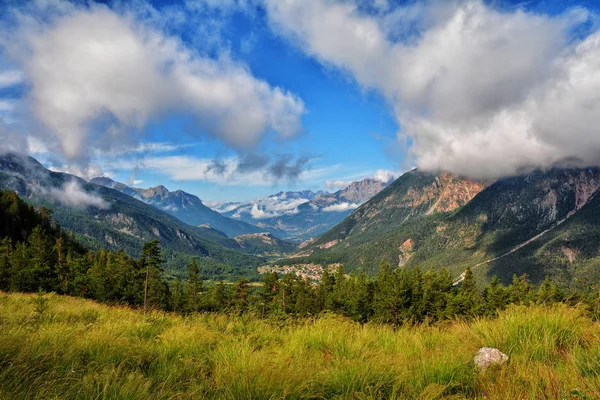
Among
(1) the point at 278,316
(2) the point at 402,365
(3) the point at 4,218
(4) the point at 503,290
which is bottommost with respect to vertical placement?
(4) the point at 503,290

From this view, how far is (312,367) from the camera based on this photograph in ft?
15.0

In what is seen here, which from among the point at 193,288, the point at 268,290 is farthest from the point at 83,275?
the point at 268,290

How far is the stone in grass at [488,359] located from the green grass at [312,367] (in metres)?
0.12

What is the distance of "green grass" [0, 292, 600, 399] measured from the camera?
346cm

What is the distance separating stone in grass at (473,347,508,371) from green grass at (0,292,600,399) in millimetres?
124

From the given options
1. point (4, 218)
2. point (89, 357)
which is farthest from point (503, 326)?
point (4, 218)

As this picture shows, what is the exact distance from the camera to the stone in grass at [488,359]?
4.67 meters

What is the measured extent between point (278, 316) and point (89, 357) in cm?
625

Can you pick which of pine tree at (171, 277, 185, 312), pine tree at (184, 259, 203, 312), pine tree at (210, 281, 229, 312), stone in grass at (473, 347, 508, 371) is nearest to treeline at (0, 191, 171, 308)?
pine tree at (171, 277, 185, 312)

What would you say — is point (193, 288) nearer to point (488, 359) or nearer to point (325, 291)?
point (325, 291)

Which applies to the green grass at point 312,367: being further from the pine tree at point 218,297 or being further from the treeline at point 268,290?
the pine tree at point 218,297

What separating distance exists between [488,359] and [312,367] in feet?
9.19

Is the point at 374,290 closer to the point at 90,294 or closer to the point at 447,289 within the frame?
the point at 447,289

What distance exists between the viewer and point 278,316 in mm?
10133
